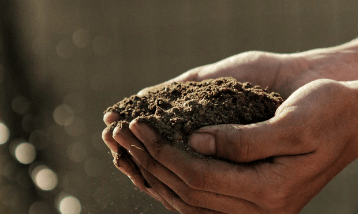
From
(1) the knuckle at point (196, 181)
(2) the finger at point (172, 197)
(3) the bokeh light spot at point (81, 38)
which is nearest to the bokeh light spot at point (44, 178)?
(3) the bokeh light spot at point (81, 38)

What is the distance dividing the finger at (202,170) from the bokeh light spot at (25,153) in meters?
3.01

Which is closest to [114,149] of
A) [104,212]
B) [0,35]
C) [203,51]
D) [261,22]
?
[104,212]

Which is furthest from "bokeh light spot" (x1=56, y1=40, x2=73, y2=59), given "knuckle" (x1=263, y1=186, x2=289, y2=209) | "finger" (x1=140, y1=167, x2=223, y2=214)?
"knuckle" (x1=263, y1=186, x2=289, y2=209)

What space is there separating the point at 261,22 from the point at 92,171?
8.41 feet

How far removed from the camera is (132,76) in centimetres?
375

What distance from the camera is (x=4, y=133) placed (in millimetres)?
3801

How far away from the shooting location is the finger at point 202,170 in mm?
1320

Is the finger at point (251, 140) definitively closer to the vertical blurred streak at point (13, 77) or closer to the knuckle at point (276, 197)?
the knuckle at point (276, 197)

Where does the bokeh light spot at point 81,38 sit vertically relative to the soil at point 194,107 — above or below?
above

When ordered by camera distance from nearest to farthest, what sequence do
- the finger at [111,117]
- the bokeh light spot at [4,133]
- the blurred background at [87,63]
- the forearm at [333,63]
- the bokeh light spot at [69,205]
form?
the finger at [111,117]
the forearm at [333,63]
the blurred background at [87,63]
the bokeh light spot at [69,205]
the bokeh light spot at [4,133]

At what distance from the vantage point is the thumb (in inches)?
52.3

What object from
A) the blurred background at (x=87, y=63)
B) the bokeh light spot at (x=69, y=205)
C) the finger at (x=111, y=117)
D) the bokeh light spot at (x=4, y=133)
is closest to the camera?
the finger at (x=111, y=117)

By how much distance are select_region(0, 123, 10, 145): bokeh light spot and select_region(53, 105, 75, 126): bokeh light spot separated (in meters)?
0.57

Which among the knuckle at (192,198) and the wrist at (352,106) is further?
the wrist at (352,106)
